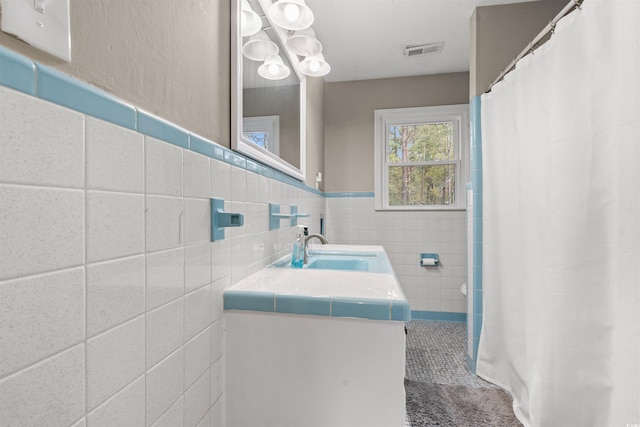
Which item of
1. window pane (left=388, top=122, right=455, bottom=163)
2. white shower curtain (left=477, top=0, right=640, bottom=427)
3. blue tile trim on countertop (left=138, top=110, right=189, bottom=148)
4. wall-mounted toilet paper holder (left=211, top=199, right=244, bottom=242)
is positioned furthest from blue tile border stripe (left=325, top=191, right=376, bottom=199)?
blue tile trim on countertop (left=138, top=110, right=189, bottom=148)

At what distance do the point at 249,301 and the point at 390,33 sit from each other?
7.54 ft

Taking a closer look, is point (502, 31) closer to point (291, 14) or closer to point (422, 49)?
point (422, 49)

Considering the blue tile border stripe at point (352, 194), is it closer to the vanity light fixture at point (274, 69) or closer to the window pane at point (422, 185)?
the window pane at point (422, 185)

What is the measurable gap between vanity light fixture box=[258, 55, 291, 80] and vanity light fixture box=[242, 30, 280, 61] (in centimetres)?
2

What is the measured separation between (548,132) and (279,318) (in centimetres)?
134

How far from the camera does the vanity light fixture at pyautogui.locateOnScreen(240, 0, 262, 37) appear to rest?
1080 millimetres

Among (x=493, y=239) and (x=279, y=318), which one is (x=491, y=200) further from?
(x=279, y=318)

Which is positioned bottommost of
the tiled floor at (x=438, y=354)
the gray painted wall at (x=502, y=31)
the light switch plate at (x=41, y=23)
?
the tiled floor at (x=438, y=354)

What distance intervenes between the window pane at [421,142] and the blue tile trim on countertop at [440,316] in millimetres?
1510

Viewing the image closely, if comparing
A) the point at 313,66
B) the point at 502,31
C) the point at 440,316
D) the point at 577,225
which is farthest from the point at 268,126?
the point at 440,316

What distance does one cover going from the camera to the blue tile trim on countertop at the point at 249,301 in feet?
2.77

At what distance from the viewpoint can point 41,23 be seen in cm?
41

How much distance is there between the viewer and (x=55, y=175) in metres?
0.42

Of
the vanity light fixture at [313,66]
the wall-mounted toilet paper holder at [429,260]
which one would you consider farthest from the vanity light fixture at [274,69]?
the wall-mounted toilet paper holder at [429,260]
